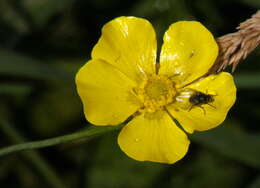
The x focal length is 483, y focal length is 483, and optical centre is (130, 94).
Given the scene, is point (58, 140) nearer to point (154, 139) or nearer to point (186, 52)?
point (154, 139)

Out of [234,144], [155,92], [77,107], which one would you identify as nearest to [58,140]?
[155,92]

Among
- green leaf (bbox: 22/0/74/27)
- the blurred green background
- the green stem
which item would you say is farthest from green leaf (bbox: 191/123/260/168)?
green leaf (bbox: 22/0/74/27)

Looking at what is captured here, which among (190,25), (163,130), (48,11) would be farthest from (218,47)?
(48,11)

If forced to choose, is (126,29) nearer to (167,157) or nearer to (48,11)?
(167,157)

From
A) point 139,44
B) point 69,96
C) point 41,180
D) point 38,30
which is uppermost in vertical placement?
point 139,44

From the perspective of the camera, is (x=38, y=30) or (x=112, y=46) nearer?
(x=112, y=46)

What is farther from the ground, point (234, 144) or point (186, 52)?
point (186, 52)
